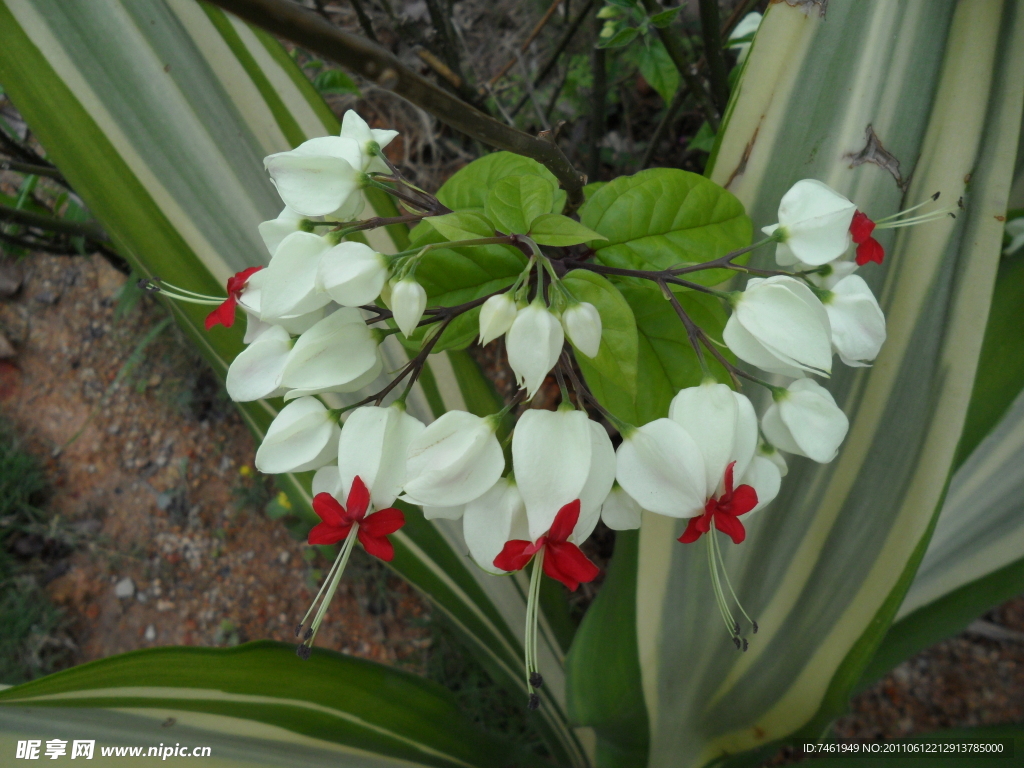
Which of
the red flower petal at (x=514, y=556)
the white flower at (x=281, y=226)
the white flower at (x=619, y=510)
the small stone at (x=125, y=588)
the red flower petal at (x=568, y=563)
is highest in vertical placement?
the white flower at (x=281, y=226)

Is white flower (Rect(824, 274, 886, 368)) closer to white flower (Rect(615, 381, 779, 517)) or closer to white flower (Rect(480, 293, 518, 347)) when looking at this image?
white flower (Rect(615, 381, 779, 517))

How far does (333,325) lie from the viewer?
0.39 meters

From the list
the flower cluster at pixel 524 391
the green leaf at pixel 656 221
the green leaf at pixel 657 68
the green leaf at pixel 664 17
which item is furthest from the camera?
the green leaf at pixel 657 68

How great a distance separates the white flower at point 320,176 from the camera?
39 centimetres

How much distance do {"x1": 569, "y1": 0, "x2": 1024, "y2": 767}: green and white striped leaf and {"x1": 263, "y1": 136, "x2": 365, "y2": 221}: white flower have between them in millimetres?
347

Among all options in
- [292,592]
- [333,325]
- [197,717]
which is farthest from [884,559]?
[292,592]

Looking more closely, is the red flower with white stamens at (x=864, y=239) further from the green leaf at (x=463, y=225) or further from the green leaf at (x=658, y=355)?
the green leaf at (x=463, y=225)

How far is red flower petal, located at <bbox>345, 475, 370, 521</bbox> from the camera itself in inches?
14.8

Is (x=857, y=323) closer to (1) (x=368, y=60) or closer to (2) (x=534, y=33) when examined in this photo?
(1) (x=368, y=60)

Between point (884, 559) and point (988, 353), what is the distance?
0.24m

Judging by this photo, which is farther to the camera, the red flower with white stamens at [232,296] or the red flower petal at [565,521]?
the red flower with white stamens at [232,296]

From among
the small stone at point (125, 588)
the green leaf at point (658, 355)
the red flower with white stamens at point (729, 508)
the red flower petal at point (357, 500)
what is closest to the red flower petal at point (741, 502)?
the red flower with white stamens at point (729, 508)

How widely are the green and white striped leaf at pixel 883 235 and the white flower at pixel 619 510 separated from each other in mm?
287

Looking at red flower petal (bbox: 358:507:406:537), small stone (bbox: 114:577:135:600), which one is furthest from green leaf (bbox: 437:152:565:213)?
small stone (bbox: 114:577:135:600)
